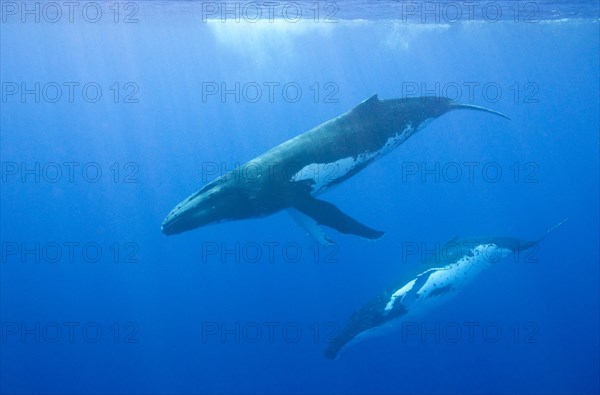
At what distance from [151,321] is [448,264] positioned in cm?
1844

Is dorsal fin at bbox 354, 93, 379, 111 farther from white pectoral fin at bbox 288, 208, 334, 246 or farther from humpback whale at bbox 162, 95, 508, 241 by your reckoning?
white pectoral fin at bbox 288, 208, 334, 246

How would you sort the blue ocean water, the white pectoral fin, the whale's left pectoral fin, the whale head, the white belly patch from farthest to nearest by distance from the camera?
the blue ocean water
the white pectoral fin
the white belly patch
the whale's left pectoral fin
the whale head

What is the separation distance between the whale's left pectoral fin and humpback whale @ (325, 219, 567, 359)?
3.32 m

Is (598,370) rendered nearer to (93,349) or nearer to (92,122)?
(93,349)

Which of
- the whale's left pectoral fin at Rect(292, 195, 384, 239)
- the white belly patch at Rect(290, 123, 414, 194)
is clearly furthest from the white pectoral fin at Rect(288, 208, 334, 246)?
the white belly patch at Rect(290, 123, 414, 194)

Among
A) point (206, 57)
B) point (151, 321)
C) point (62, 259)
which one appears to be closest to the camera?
point (151, 321)

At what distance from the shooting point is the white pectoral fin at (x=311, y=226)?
8927 millimetres

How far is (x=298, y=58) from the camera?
37875 millimetres

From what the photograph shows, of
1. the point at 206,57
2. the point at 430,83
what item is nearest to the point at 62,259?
the point at 206,57

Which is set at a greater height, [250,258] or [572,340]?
[250,258]

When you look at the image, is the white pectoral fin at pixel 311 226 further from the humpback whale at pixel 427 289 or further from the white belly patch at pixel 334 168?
the humpback whale at pixel 427 289

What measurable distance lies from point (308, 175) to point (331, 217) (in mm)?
803

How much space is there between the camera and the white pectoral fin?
8.93 metres

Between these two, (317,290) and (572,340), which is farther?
(317,290)
